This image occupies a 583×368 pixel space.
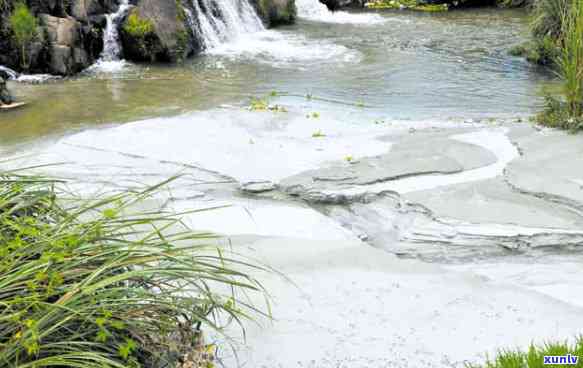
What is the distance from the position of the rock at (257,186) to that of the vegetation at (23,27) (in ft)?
21.2

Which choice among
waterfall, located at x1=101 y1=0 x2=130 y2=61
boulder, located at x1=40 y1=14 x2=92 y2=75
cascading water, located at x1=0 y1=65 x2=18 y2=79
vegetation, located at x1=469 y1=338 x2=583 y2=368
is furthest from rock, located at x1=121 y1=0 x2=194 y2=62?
vegetation, located at x1=469 y1=338 x2=583 y2=368

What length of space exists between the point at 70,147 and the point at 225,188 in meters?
1.94

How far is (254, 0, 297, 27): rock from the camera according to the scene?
14461mm

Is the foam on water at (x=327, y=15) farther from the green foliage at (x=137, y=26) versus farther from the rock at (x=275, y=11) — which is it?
the green foliage at (x=137, y=26)

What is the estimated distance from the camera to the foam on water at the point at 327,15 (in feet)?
50.9

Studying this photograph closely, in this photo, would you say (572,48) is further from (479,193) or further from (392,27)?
(392,27)

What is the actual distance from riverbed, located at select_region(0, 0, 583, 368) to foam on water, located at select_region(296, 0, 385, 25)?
654 centimetres

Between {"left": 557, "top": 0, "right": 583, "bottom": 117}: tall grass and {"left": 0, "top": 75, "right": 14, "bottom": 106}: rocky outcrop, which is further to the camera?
{"left": 0, "top": 75, "right": 14, "bottom": 106}: rocky outcrop

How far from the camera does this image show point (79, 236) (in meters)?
2.48

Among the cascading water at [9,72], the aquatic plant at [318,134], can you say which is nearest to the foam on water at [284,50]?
the cascading water at [9,72]

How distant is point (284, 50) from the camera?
467 inches

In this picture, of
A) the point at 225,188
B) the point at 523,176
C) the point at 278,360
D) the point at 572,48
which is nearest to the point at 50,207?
the point at 278,360

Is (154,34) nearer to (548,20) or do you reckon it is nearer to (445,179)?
(548,20)

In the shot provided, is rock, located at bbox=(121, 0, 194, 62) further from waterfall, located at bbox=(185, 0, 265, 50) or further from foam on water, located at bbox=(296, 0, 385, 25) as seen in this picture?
foam on water, located at bbox=(296, 0, 385, 25)
